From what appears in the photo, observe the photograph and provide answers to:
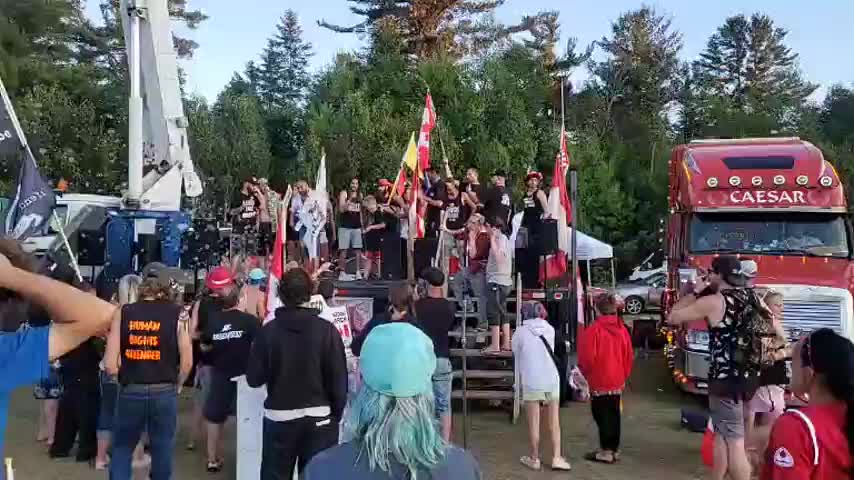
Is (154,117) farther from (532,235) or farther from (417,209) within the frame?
(532,235)

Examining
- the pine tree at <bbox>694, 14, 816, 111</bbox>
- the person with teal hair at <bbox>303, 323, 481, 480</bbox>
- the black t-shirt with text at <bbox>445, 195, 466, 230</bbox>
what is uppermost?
the pine tree at <bbox>694, 14, 816, 111</bbox>

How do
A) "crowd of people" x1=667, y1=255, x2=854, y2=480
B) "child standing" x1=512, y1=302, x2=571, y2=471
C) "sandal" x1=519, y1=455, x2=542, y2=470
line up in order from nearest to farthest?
"crowd of people" x1=667, y1=255, x2=854, y2=480
"child standing" x1=512, y1=302, x2=571, y2=471
"sandal" x1=519, y1=455, x2=542, y2=470

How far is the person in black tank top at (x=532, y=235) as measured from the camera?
12422 mm

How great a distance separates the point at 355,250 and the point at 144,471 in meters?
9.10

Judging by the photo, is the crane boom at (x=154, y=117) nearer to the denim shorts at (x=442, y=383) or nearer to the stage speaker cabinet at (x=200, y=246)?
the stage speaker cabinet at (x=200, y=246)

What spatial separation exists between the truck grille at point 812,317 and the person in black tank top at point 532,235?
3558 mm

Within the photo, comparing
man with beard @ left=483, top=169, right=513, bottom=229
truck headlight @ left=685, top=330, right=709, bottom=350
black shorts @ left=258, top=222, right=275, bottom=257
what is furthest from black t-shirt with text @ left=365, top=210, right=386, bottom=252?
truck headlight @ left=685, top=330, right=709, bottom=350

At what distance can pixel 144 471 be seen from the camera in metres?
7.30

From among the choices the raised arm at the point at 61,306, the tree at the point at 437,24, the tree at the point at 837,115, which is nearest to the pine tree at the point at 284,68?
the tree at the point at 437,24

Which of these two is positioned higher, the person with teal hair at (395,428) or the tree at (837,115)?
the tree at (837,115)

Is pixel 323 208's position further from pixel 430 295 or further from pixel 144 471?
pixel 144 471

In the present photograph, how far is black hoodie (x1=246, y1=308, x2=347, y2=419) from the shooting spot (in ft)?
17.8

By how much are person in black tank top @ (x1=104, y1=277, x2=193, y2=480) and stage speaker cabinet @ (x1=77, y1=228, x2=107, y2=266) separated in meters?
8.55

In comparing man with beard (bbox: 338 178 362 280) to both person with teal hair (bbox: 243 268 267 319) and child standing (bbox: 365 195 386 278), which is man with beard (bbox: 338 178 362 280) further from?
person with teal hair (bbox: 243 268 267 319)
